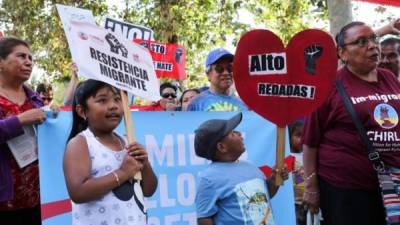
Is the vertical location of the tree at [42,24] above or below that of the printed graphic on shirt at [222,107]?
above

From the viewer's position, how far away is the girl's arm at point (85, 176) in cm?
252

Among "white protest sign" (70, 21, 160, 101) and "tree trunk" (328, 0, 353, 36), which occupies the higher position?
"tree trunk" (328, 0, 353, 36)

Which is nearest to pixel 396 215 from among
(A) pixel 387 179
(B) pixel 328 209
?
(A) pixel 387 179

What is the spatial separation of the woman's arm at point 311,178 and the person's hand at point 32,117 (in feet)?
5.24

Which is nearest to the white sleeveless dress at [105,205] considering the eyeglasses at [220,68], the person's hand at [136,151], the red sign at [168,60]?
the person's hand at [136,151]

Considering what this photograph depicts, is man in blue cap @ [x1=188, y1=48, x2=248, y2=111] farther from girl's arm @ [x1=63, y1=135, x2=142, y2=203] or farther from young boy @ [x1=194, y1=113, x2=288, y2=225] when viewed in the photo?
girl's arm @ [x1=63, y1=135, x2=142, y2=203]

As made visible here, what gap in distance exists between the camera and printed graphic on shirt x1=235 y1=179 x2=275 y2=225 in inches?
117

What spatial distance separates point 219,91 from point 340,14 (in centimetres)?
265

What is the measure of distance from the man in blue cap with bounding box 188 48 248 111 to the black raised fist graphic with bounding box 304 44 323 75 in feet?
3.87

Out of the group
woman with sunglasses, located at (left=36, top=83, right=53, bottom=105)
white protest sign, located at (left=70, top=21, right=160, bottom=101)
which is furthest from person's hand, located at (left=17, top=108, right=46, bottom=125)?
woman with sunglasses, located at (left=36, top=83, right=53, bottom=105)

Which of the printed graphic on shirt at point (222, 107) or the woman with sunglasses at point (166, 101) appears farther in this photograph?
the woman with sunglasses at point (166, 101)

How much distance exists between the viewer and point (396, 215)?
3.20 metres

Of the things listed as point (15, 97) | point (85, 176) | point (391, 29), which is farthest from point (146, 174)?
point (391, 29)

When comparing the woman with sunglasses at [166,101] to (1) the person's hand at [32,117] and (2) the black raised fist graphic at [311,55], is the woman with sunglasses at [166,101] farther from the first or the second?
(2) the black raised fist graphic at [311,55]
